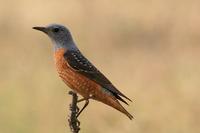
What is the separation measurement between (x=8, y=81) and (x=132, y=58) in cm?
271

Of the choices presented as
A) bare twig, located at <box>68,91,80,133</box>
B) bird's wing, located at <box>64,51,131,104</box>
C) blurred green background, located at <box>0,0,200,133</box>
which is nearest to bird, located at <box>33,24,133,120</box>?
bird's wing, located at <box>64,51,131,104</box>

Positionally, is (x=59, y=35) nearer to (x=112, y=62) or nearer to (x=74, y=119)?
(x=74, y=119)

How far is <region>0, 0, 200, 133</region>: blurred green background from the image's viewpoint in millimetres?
13719

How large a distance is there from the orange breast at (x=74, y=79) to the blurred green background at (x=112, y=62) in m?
2.40

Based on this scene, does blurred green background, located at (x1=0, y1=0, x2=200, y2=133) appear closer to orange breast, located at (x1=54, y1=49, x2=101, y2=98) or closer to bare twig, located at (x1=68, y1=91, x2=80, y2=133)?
orange breast, located at (x1=54, y1=49, x2=101, y2=98)

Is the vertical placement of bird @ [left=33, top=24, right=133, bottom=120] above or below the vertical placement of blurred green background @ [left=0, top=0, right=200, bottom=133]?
above

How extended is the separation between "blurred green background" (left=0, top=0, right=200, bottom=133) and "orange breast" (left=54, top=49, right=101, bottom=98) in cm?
240

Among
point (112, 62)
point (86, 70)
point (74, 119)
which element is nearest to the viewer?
point (74, 119)

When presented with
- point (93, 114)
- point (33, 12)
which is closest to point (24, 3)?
point (33, 12)

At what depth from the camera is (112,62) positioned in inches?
684

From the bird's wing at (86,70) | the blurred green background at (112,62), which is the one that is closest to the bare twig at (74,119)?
the bird's wing at (86,70)

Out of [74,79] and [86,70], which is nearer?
[74,79]

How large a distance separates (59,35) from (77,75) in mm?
387

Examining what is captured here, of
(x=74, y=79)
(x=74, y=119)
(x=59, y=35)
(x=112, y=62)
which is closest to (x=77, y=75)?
(x=74, y=79)
